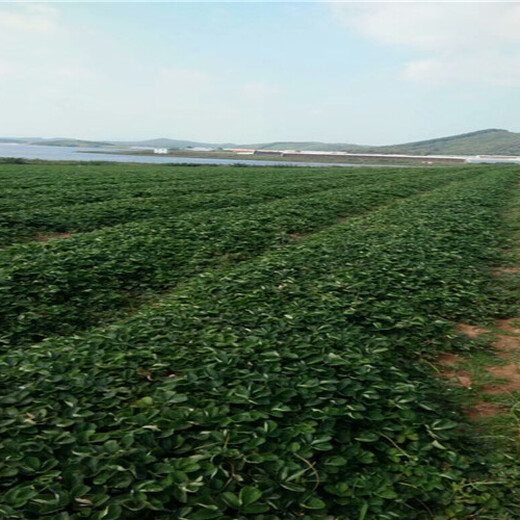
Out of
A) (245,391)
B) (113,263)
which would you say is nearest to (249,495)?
(245,391)

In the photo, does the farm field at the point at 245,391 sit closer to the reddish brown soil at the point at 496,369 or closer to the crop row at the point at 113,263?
the crop row at the point at 113,263

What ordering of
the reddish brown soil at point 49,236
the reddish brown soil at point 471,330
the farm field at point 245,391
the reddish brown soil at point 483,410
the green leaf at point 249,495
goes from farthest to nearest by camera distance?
the reddish brown soil at point 49,236
the reddish brown soil at point 471,330
the reddish brown soil at point 483,410
the farm field at point 245,391
the green leaf at point 249,495

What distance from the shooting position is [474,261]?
1109 cm

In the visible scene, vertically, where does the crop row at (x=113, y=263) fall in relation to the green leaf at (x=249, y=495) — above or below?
below

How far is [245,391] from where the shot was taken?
13.8 ft

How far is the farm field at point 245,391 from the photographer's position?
3266mm

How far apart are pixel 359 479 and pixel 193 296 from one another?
4676 millimetres

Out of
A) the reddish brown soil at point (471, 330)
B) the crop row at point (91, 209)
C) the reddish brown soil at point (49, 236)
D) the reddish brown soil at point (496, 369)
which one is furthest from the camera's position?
the crop row at point (91, 209)

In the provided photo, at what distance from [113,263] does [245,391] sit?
6.18 meters

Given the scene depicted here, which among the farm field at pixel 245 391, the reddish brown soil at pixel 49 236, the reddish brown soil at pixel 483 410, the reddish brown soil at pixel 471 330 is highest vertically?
the farm field at pixel 245 391

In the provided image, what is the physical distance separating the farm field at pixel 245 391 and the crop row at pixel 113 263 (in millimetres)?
52

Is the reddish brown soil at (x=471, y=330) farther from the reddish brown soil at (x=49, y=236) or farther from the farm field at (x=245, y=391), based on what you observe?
the reddish brown soil at (x=49, y=236)

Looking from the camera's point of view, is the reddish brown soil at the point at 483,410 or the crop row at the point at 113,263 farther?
the crop row at the point at 113,263

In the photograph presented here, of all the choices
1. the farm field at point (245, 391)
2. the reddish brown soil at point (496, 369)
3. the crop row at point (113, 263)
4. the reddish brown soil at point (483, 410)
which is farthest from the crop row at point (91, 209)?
the reddish brown soil at point (483, 410)
